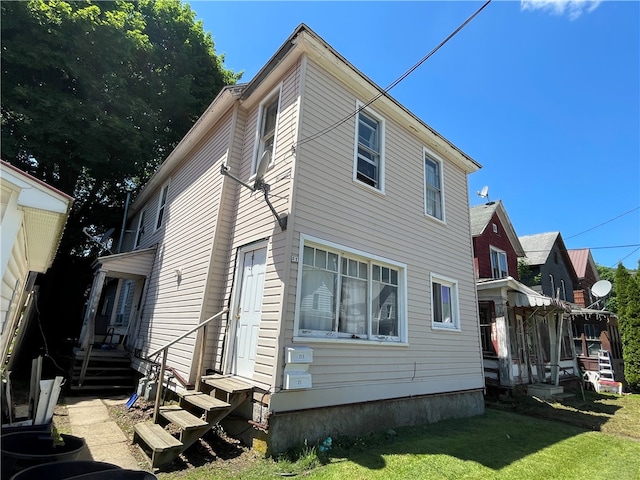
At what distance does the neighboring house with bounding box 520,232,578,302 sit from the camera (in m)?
20.6

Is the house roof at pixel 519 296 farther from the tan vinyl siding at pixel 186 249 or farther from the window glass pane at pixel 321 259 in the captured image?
the tan vinyl siding at pixel 186 249

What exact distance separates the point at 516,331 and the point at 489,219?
633 centimetres

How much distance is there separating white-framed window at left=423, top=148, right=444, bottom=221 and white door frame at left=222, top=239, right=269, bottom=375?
15.7 ft

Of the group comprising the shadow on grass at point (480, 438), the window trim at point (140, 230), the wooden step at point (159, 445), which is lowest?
the shadow on grass at point (480, 438)

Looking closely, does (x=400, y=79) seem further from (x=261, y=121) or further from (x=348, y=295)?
(x=348, y=295)

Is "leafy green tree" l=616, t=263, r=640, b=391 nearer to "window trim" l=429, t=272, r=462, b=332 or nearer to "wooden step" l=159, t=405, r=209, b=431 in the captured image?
"window trim" l=429, t=272, r=462, b=332

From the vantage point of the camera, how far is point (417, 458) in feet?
16.0

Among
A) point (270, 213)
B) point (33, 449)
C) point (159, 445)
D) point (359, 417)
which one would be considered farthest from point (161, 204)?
point (359, 417)

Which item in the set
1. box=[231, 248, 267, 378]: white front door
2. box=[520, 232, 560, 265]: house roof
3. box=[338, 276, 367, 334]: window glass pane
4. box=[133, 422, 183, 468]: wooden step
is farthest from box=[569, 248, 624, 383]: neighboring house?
box=[133, 422, 183, 468]: wooden step

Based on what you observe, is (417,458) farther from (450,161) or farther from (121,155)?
(121,155)

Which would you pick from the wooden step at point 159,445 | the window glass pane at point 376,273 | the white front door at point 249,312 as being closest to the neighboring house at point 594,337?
the window glass pane at point 376,273

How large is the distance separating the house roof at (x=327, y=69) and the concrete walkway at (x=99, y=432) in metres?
6.31

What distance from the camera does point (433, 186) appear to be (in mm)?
9258

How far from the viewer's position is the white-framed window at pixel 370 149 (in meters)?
7.26
